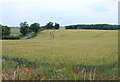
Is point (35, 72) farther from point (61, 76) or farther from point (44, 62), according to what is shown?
point (44, 62)

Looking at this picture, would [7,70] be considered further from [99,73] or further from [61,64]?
[99,73]

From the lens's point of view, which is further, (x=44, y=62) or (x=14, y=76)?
(x=44, y=62)

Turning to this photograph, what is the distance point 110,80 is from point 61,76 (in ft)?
2.66

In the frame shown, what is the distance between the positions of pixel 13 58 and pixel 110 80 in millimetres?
2445

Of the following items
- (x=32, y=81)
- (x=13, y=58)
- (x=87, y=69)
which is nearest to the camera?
(x=32, y=81)

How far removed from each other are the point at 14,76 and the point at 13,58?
152 cm

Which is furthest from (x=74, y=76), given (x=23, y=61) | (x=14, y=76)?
(x=23, y=61)

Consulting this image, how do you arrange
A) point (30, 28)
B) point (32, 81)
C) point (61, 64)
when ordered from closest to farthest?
1. point (32, 81)
2. point (61, 64)
3. point (30, 28)

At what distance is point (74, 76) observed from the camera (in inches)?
118

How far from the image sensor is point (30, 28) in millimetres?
42719

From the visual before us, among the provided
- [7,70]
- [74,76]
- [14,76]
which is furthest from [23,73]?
[74,76]

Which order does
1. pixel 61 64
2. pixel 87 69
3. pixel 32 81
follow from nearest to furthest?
pixel 32 81
pixel 87 69
pixel 61 64

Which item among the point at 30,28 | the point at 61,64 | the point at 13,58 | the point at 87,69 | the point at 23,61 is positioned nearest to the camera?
the point at 87,69

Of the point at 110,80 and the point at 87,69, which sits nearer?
the point at 110,80
